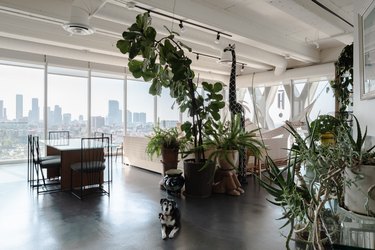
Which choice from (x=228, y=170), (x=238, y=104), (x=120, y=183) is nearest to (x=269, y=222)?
(x=228, y=170)

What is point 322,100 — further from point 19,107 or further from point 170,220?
point 19,107

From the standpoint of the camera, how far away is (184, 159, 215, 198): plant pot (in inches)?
157

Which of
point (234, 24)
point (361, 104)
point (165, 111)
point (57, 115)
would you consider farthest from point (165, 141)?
point (165, 111)

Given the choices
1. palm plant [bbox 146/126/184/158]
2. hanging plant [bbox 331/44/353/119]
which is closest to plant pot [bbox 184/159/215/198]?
palm plant [bbox 146/126/184/158]

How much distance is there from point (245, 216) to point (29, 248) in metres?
2.41

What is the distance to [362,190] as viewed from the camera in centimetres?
93

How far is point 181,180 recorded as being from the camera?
402cm

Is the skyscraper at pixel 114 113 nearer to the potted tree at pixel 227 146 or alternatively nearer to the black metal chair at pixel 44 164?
the black metal chair at pixel 44 164

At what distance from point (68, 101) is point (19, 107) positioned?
3.93 feet

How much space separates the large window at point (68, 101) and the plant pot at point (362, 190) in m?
7.56

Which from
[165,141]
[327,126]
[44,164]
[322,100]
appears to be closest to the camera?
[327,126]

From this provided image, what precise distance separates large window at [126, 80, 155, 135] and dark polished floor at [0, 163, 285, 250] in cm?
450

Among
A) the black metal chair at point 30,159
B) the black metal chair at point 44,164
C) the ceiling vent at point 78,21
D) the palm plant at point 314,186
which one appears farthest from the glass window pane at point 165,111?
the palm plant at point 314,186

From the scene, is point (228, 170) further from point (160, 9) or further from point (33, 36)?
point (33, 36)
